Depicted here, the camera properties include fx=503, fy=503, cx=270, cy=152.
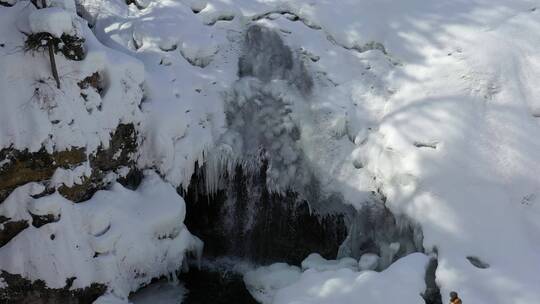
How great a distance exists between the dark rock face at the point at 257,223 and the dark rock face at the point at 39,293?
1.90 m

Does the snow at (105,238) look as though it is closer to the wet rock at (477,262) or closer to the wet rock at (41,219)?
the wet rock at (41,219)

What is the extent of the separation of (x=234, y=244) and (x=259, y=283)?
0.94 m

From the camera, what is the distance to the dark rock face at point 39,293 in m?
5.18

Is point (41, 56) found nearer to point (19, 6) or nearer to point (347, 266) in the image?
point (19, 6)

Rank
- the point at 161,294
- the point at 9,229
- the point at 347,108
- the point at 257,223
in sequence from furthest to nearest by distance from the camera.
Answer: the point at 257,223, the point at 161,294, the point at 347,108, the point at 9,229

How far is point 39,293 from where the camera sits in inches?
209

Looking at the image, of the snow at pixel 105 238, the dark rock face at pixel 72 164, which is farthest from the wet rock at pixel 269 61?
the snow at pixel 105 238

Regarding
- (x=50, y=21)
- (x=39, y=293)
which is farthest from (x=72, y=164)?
(x=50, y=21)

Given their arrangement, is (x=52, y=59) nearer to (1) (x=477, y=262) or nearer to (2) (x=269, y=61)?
(2) (x=269, y=61)

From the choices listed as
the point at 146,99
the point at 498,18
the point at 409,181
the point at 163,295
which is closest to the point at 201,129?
the point at 146,99

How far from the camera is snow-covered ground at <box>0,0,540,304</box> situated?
5141 millimetres

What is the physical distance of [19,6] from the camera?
532cm

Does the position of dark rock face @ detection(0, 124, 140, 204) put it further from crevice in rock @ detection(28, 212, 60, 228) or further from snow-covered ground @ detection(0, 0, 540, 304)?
crevice in rock @ detection(28, 212, 60, 228)

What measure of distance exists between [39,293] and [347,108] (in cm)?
412
